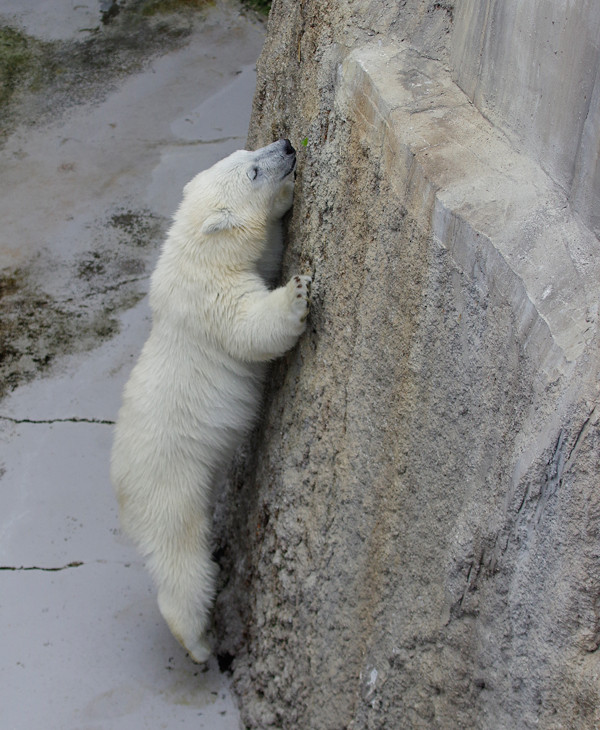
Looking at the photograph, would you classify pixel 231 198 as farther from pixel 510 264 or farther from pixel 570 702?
pixel 570 702

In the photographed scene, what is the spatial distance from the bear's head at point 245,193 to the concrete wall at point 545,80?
2.58 ft

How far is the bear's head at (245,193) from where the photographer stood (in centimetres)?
281

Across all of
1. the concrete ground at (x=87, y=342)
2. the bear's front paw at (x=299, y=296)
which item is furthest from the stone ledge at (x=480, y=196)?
the concrete ground at (x=87, y=342)

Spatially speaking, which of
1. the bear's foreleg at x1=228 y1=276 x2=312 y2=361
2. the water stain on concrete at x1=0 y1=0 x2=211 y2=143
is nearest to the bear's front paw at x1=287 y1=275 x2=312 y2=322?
the bear's foreleg at x1=228 y1=276 x2=312 y2=361

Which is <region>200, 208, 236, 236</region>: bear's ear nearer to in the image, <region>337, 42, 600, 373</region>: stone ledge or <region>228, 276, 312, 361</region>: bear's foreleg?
<region>228, 276, 312, 361</region>: bear's foreleg

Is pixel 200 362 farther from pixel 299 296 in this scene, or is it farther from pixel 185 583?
pixel 185 583

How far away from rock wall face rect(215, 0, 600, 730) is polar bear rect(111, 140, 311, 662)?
4.7 inches

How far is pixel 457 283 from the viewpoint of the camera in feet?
6.17

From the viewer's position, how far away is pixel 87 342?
4.94 metres

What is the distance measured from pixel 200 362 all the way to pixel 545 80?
167 cm

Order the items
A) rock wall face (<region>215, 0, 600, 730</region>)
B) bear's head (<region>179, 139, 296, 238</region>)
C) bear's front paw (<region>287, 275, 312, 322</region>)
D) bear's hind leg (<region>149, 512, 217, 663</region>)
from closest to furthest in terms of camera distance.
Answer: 1. rock wall face (<region>215, 0, 600, 730</region>)
2. bear's front paw (<region>287, 275, 312, 322</region>)
3. bear's head (<region>179, 139, 296, 238</region>)
4. bear's hind leg (<region>149, 512, 217, 663</region>)

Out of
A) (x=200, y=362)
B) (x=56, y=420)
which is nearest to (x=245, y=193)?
(x=200, y=362)

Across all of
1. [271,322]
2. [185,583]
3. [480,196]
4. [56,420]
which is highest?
[480,196]

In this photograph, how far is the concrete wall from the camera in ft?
5.18
